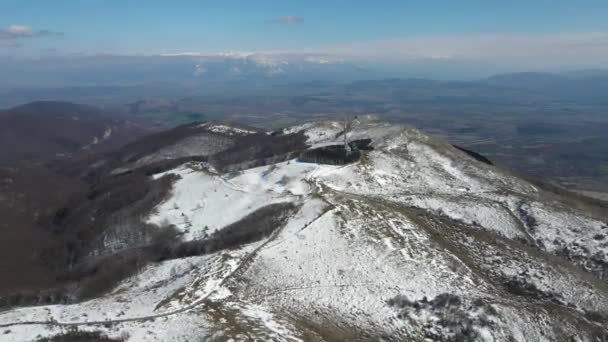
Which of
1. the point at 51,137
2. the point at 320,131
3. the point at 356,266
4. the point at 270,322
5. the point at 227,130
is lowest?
the point at 51,137

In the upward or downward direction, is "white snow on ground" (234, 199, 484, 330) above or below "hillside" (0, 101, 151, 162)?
above

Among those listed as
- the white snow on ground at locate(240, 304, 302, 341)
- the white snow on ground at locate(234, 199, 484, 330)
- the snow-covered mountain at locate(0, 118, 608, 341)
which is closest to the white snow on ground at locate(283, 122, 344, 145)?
the snow-covered mountain at locate(0, 118, 608, 341)

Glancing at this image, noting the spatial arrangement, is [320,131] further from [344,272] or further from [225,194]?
[344,272]

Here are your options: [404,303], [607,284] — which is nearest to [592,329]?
[607,284]

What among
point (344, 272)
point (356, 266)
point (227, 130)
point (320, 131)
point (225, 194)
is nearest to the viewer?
point (344, 272)

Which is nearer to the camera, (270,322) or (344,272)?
(270,322)

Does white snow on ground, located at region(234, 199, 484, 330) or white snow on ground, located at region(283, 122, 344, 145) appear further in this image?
white snow on ground, located at region(283, 122, 344, 145)

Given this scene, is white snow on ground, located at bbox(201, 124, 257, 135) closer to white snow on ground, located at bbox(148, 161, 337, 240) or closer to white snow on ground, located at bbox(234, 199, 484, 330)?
white snow on ground, located at bbox(148, 161, 337, 240)

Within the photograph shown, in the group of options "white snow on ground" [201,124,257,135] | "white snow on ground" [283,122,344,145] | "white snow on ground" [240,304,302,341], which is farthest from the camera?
"white snow on ground" [201,124,257,135]

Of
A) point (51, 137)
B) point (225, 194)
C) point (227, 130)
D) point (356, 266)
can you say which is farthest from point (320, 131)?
point (51, 137)
